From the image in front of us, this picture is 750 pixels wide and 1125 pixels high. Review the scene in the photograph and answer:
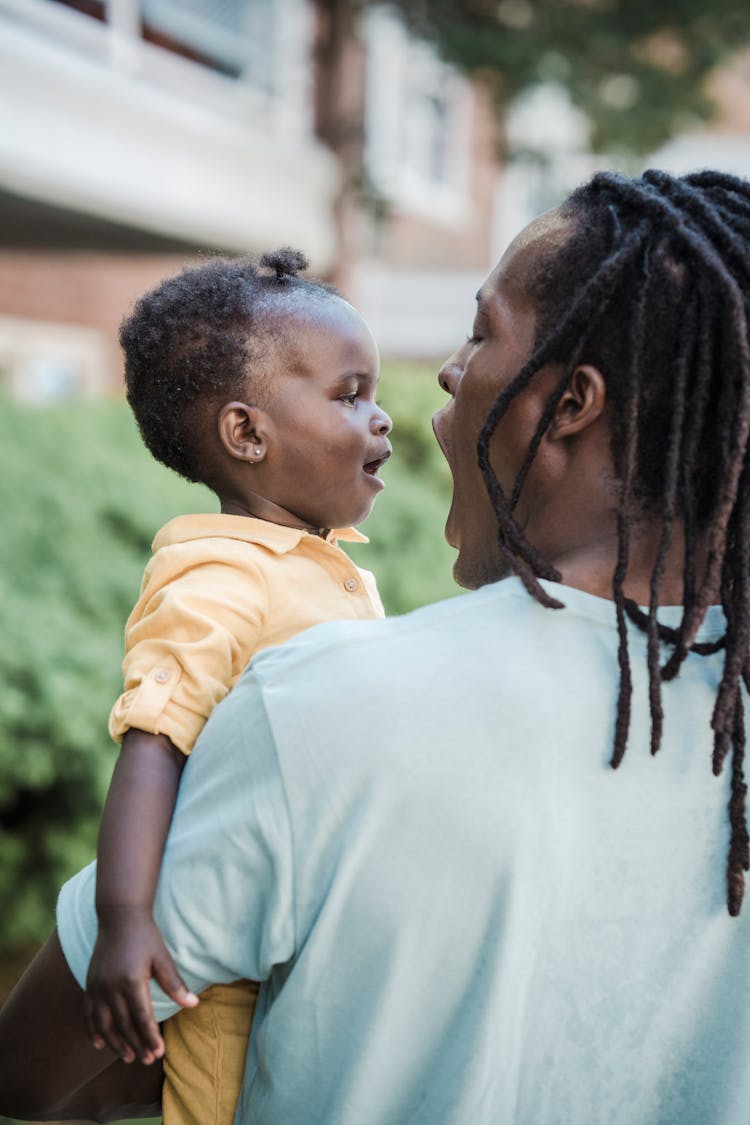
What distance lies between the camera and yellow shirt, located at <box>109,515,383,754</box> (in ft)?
5.70

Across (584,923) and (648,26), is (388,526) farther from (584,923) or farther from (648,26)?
(648,26)

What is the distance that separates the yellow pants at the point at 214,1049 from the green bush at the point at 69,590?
8.08 ft

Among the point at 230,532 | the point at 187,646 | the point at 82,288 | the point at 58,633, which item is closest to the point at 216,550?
the point at 230,532

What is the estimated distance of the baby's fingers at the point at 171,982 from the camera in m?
1.52

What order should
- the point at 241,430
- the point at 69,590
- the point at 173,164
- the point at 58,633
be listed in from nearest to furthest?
the point at 241,430
the point at 58,633
the point at 69,590
the point at 173,164

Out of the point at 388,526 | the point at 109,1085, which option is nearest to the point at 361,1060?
the point at 109,1085

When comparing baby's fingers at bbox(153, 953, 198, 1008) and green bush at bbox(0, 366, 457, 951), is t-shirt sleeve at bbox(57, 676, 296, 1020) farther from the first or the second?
green bush at bbox(0, 366, 457, 951)

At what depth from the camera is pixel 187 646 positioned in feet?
5.76

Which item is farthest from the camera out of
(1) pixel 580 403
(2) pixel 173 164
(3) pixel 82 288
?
(3) pixel 82 288

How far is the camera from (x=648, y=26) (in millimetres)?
11914

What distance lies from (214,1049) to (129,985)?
24 cm

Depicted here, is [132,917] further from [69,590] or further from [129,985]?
[69,590]

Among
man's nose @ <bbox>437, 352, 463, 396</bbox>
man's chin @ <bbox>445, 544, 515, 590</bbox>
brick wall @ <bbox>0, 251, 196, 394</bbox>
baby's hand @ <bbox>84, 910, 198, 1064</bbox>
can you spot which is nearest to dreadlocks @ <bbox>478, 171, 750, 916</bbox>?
man's chin @ <bbox>445, 544, 515, 590</bbox>

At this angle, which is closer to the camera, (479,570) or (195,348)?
(479,570)
